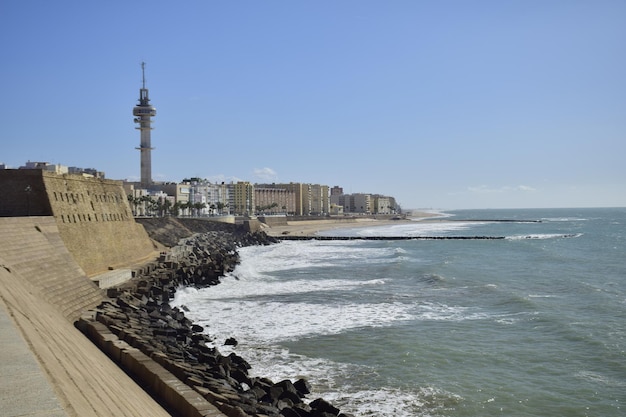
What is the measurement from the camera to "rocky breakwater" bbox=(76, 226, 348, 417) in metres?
8.10

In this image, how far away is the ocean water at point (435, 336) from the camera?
10453mm

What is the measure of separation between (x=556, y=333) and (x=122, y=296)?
1223 cm

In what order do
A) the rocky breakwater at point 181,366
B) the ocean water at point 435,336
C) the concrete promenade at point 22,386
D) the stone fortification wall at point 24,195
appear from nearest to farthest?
the concrete promenade at point 22,386 < the rocky breakwater at point 181,366 < the ocean water at point 435,336 < the stone fortification wall at point 24,195

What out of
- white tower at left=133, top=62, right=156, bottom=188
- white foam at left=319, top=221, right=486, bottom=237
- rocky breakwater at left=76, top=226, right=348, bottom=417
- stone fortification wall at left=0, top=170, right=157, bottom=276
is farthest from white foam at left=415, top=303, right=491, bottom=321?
white tower at left=133, top=62, right=156, bottom=188

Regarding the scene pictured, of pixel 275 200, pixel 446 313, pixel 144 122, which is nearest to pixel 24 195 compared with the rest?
pixel 446 313

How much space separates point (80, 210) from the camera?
70.2 ft

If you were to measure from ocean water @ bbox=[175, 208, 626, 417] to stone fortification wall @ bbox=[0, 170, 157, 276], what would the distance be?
375cm

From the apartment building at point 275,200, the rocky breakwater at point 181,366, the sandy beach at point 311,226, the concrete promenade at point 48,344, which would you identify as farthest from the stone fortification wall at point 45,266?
the apartment building at point 275,200

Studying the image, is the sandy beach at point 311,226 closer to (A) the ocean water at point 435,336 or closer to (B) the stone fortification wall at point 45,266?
(A) the ocean water at point 435,336

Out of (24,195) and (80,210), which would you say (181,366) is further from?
(80,210)

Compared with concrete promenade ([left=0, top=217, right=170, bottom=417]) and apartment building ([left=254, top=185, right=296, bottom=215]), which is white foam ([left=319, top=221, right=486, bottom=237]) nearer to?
apartment building ([left=254, top=185, right=296, bottom=215])

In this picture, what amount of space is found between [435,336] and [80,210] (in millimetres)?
14350

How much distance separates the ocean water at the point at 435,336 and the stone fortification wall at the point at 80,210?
3.75 m

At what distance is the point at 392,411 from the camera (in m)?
9.62
